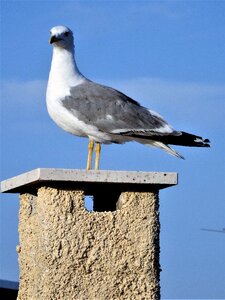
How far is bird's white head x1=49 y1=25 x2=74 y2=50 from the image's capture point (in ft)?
31.5

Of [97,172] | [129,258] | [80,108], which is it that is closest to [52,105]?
[80,108]

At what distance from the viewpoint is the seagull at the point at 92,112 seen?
9547mm

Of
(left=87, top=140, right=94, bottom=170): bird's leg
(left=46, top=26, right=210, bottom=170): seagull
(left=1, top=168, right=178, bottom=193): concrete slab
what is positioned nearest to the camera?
(left=1, top=168, right=178, bottom=193): concrete slab

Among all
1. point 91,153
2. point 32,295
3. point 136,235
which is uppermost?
point 91,153

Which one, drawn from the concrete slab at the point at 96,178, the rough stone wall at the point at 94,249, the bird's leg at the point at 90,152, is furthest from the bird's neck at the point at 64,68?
the rough stone wall at the point at 94,249

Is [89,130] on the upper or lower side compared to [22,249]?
upper

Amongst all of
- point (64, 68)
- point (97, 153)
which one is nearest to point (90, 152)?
point (97, 153)

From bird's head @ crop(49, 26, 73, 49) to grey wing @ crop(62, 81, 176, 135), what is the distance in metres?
0.41

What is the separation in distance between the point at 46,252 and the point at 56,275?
21cm

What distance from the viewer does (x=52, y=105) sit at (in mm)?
9586

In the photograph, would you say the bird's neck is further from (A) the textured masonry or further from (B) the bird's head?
(A) the textured masonry

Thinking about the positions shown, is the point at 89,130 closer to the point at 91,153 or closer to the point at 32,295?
the point at 91,153

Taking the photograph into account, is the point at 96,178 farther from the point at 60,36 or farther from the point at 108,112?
the point at 60,36

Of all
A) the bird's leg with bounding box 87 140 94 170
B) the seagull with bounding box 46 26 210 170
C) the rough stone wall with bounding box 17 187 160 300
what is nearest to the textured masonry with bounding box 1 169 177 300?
the rough stone wall with bounding box 17 187 160 300
